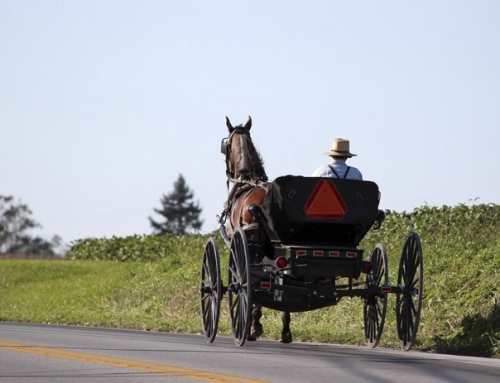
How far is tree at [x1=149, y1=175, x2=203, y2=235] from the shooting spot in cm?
14338

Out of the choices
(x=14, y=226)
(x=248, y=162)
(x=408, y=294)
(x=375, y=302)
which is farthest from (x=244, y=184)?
(x=14, y=226)

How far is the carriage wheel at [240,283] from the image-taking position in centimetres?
Result: 1424

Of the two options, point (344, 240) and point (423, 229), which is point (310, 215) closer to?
point (344, 240)

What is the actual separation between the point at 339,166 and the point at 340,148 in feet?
0.86

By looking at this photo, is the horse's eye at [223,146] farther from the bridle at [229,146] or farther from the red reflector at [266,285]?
the red reflector at [266,285]

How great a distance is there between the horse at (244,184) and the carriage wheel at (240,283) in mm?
676

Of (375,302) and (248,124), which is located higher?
(248,124)

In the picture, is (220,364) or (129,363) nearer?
(220,364)

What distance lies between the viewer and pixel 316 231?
14852mm

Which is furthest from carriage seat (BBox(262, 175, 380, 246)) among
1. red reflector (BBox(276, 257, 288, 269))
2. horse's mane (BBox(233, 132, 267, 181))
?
horse's mane (BBox(233, 132, 267, 181))

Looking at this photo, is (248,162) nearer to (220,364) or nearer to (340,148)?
(340,148)

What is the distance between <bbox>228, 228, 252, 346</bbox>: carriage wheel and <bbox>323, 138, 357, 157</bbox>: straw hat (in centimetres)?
168

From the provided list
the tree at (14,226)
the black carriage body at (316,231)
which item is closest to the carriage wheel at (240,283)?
the black carriage body at (316,231)

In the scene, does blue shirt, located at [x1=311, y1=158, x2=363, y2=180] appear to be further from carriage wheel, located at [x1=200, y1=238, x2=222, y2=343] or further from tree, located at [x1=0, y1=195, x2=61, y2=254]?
tree, located at [x1=0, y1=195, x2=61, y2=254]
